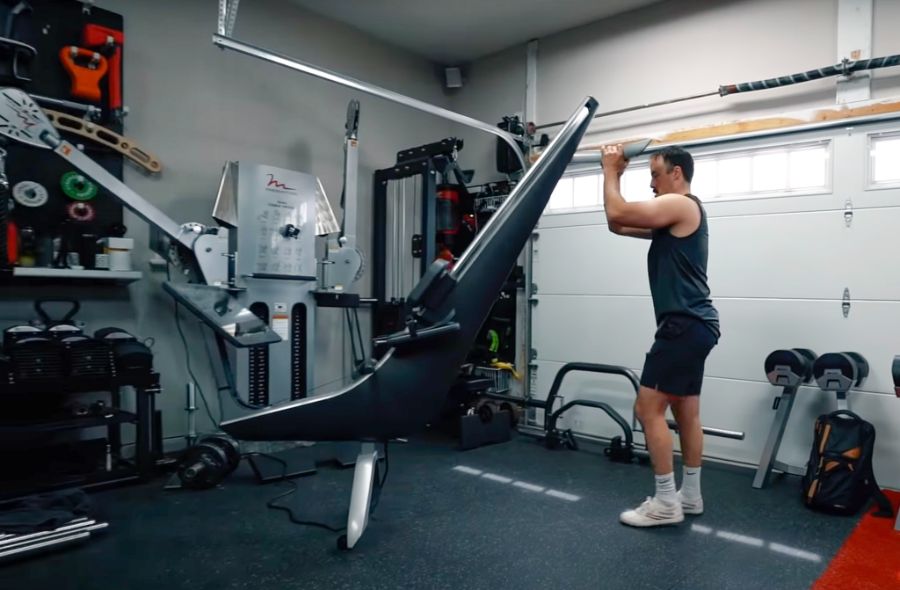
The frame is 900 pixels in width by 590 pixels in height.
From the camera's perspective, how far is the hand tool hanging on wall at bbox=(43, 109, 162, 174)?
3.01 meters

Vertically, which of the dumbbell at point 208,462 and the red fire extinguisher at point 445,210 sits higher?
the red fire extinguisher at point 445,210

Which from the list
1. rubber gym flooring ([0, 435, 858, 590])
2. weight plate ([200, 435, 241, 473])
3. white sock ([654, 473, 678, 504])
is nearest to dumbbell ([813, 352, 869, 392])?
rubber gym flooring ([0, 435, 858, 590])

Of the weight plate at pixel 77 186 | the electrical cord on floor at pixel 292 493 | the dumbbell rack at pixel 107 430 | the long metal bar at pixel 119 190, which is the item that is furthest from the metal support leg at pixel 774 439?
the weight plate at pixel 77 186

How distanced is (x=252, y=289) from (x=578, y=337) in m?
2.39

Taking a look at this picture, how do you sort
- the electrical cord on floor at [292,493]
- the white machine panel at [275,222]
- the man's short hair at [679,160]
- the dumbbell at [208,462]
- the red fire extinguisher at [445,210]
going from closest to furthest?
1. the electrical cord on floor at [292,493]
2. the man's short hair at [679,160]
3. the dumbbell at [208,462]
4. the white machine panel at [275,222]
5. the red fire extinguisher at [445,210]

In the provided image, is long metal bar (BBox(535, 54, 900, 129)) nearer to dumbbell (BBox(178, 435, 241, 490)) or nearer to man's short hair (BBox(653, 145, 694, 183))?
man's short hair (BBox(653, 145, 694, 183))

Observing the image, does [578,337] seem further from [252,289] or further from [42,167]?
[42,167]

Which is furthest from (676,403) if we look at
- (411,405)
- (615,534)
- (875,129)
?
(875,129)

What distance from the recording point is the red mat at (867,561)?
2.00 meters

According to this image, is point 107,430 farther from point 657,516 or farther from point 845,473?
point 845,473

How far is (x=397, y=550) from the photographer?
222cm

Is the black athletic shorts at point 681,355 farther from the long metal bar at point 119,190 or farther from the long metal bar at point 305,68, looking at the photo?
the long metal bar at point 119,190

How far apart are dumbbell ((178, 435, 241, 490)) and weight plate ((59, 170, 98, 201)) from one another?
1487mm

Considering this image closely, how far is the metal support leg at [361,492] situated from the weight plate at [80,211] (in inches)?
84.7
